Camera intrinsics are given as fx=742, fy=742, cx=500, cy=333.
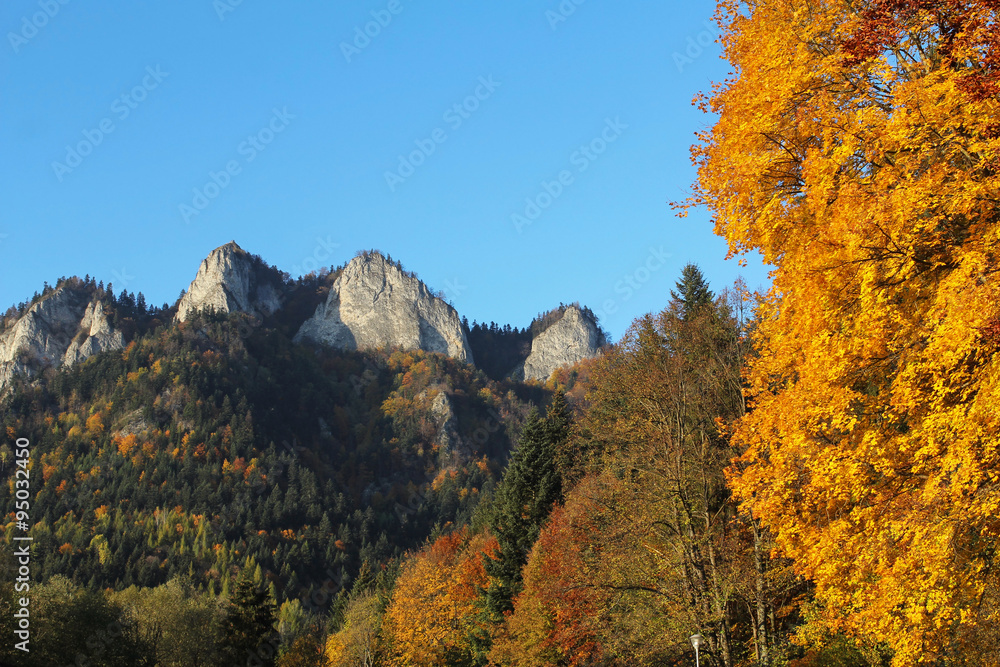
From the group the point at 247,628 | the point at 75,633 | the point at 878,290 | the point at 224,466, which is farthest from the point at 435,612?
the point at 224,466

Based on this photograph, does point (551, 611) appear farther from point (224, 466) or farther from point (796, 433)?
point (224, 466)

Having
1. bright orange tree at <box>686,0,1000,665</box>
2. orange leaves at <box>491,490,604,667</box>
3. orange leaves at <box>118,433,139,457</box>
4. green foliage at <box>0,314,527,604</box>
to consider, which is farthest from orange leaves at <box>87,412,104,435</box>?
bright orange tree at <box>686,0,1000,665</box>

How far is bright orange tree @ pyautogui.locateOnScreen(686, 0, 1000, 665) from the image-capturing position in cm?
721

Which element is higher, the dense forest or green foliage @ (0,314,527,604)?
green foliage @ (0,314,527,604)

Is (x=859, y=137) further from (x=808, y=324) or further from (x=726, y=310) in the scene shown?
(x=726, y=310)

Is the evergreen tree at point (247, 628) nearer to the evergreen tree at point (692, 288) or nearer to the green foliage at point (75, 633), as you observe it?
the green foliage at point (75, 633)

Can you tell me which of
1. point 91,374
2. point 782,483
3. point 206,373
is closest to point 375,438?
point 206,373

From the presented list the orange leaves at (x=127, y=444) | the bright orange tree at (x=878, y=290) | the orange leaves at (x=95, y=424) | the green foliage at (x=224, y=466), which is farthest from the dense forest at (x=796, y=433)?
the orange leaves at (x=95, y=424)

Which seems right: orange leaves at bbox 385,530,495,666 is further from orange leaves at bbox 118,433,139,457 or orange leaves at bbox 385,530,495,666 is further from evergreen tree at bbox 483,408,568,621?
orange leaves at bbox 118,433,139,457

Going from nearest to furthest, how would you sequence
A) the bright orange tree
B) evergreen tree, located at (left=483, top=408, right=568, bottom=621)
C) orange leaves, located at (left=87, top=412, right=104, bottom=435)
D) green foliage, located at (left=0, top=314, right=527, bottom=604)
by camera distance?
1. the bright orange tree
2. evergreen tree, located at (left=483, top=408, right=568, bottom=621)
3. green foliage, located at (left=0, top=314, right=527, bottom=604)
4. orange leaves, located at (left=87, top=412, right=104, bottom=435)

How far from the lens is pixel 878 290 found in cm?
807

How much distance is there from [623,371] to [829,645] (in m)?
8.97

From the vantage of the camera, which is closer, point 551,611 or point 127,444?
point 551,611

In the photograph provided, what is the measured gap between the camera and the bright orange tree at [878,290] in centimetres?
721
